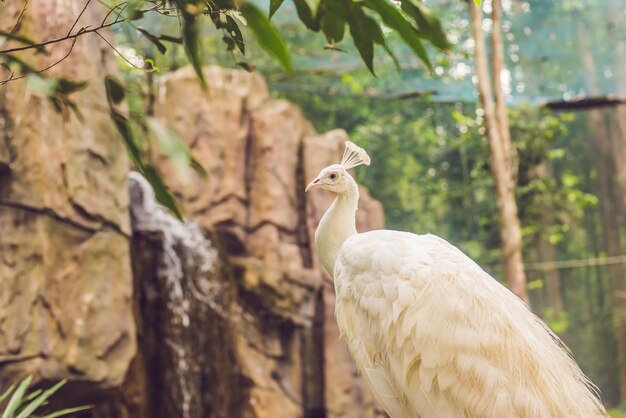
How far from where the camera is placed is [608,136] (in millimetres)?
9375

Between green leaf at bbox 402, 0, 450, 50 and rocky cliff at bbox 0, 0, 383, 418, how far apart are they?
3.45m

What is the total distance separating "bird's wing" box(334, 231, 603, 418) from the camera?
201cm

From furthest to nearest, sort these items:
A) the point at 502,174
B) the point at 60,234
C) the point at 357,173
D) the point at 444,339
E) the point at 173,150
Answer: the point at 357,173
the point at 502,174
the point at 60,234
the point at 444,339
the point at 173,150

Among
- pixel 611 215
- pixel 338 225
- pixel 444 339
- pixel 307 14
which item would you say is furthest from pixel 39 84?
pixel 611 215

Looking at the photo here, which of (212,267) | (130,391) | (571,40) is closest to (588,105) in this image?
(571,40)

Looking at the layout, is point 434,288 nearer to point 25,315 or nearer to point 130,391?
point 25,315

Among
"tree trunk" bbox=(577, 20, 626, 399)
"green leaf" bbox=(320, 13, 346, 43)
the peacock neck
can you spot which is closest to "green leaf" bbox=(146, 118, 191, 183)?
"green leaf" bbox=(320, 13, 346, 43)

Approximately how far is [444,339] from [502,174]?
3.76 meters

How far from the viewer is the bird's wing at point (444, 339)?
201cm

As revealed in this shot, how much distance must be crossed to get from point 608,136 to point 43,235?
7.49 m

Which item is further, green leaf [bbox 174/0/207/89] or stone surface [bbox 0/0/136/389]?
stone surface [bbox 0/0/136/389]

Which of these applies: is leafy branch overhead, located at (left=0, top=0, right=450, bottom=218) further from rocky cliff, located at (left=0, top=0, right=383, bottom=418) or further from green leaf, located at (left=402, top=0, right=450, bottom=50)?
rocky cliff, located at (left=0, top=0, right=383, bottom=418)

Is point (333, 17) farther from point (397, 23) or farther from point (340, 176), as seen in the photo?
point (340, 176)

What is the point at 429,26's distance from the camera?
2.34ft
